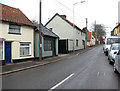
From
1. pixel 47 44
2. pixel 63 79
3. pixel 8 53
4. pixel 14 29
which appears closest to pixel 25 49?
pixel 8 53

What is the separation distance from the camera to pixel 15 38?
1345 cm

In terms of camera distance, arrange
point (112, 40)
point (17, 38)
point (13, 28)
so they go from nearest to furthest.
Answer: point (13, 28)
point (17, 38)
point (112, 40)

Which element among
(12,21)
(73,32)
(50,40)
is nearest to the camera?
(12,21)

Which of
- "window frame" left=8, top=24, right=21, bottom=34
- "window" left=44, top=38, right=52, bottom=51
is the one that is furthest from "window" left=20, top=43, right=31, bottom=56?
"window" left=44, top=38, right=52, bottom=51

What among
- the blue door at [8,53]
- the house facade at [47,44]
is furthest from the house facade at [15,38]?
the house facade at [47,44]

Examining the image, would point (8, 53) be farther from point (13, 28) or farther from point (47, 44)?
point (47, 44)

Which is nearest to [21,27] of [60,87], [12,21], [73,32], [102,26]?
[12,21]

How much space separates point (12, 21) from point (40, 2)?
3.66m

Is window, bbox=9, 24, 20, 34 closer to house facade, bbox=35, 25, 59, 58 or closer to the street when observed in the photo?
house facade, bbox=35, 25, 59, 58

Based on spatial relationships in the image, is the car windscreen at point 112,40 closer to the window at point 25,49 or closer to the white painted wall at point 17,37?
the white painted wall at point 17,37

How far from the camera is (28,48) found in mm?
15281

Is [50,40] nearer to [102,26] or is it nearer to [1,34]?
[1,34]

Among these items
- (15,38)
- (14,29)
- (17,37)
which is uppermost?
(14,29)

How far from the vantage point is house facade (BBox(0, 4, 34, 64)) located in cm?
1250
